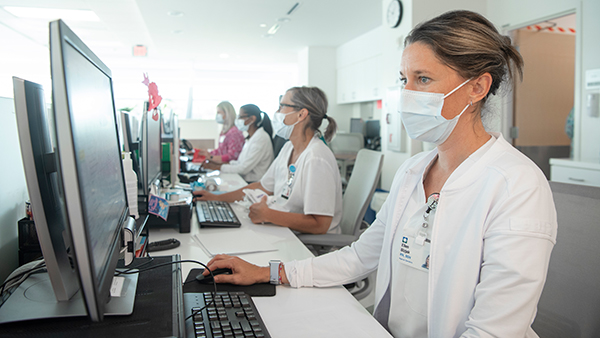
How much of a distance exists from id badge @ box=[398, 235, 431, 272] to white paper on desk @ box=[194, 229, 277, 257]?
540 millimetres

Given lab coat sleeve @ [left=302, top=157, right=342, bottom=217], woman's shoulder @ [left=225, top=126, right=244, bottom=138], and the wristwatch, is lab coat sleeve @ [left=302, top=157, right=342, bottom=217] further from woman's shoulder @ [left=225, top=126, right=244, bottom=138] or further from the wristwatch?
woman's shoulder @ [left=225, top=126, right=244, bottom=138]

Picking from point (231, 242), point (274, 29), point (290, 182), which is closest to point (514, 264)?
point (231, 242)

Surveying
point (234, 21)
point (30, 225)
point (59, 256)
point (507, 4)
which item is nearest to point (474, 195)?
point (59, 256)

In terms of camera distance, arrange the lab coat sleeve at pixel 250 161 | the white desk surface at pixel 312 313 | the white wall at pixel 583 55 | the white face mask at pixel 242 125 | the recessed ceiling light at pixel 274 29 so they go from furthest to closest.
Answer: the recessed ceiling light at pixel 274 29 < the white face mask at pixel 242 125 < the lab coat sleeve at pixel 250 161 < the white wall at pixel 583 55 < the white desk surface at pixel 312 313

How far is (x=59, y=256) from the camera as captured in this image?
676mm

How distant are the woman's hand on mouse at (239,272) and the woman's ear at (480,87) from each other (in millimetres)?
698

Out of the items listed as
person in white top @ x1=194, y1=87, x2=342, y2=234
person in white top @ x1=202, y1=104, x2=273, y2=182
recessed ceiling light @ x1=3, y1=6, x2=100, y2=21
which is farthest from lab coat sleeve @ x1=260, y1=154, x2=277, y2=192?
recessed ceiling light @ x1=3, y1=6, x2=100, y2=21

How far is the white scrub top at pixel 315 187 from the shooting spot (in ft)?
5.81

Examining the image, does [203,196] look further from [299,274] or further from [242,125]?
[242,125]

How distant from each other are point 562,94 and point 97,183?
529 cm


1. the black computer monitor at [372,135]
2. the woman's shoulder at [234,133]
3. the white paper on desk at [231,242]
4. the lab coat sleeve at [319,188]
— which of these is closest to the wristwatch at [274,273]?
the white paper on desk at [231,242]

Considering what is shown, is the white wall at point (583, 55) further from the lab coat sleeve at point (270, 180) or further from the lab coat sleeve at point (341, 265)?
the lab coat sleeve at point (341, 265)

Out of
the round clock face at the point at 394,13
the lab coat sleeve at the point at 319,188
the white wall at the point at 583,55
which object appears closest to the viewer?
the lab coat sleeve at the point at 319,188

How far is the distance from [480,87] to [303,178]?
1.05 m
